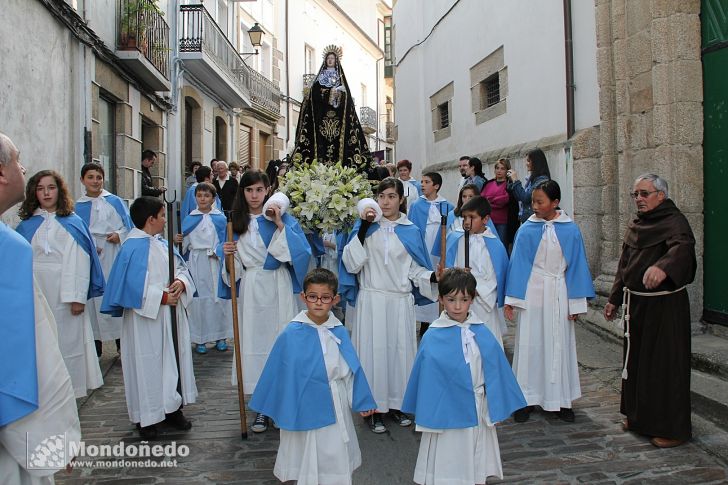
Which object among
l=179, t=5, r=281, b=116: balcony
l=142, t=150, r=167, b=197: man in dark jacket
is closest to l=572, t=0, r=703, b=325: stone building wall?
l=142, t=150, r=167, b=197: man in dark jacket

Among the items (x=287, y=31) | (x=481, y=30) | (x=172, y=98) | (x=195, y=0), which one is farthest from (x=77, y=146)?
(x=287, y=31)

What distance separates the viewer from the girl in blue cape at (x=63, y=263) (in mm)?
5152

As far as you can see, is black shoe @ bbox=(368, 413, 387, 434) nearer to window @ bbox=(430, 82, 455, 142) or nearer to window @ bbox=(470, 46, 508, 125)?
window @ bbox=(470, 46, 508, 125)

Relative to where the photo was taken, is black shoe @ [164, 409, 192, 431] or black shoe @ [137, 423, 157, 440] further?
black shoe @ [164, 409, 192, 431]

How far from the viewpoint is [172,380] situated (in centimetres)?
452

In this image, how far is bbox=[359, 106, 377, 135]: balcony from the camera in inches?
1345

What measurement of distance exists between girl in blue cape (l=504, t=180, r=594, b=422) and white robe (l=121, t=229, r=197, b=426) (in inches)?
97.8

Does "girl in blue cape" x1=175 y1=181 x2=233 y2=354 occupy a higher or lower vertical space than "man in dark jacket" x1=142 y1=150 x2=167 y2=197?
lower

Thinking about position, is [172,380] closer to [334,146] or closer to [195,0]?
[334,146]

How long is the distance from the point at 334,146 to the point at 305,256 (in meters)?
3.32

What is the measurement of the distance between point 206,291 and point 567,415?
394 centimetres

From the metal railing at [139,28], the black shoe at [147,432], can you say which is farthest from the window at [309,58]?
the black shoe at [147,432]

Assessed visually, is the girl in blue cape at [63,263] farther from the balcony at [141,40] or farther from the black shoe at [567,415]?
the balcony at [141,40]

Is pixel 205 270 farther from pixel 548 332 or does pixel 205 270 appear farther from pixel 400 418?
pixel 548 332
